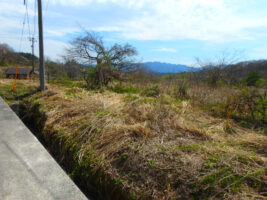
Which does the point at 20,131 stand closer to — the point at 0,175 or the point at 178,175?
the point at 0,175

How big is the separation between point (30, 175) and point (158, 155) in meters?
1.29

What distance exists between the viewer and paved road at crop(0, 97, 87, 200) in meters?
1.54

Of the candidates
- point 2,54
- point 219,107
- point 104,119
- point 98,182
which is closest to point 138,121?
point 104,119

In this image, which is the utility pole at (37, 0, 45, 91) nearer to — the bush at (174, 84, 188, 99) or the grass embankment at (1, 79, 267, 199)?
the grass embankment at (1, 79, 267, 199)

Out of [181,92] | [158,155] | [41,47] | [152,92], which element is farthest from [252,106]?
[41,47]

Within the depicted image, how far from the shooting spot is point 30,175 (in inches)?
69.9

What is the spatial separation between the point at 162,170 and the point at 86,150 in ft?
3.71

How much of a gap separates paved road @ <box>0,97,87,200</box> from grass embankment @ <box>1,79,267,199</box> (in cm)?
46

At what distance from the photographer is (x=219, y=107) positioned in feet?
13.3

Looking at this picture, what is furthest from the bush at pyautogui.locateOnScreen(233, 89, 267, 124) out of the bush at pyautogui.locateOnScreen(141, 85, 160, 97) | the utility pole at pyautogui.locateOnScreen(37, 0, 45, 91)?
the utility pole at pyautogui.locateOnScreen(37, 0, 45, 91)

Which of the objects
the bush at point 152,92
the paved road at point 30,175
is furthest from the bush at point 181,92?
the paved road at point 30,175

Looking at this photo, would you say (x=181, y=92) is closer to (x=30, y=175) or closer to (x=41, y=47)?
(x=30, y=175)

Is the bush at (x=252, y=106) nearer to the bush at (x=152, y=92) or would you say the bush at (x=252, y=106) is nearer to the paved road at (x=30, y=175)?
the bush at (x=152, y=92)

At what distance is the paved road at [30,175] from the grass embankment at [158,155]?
459 mm
